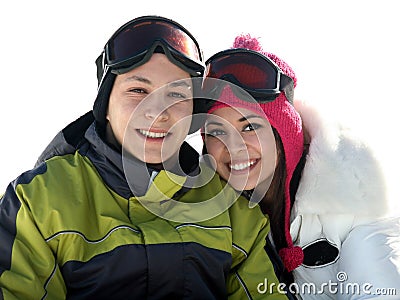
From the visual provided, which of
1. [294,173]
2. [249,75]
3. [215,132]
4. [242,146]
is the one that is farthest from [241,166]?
[249,75]

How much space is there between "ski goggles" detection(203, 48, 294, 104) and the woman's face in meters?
0.11

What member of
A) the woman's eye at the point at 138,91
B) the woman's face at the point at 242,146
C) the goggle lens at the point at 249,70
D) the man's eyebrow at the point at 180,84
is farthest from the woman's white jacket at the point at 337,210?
the woman's eye at the point at 138,91

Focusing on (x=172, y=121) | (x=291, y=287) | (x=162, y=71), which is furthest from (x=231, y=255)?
(x=162, y=71)

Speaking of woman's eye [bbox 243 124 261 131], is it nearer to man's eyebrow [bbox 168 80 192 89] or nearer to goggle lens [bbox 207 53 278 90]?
goggle lens [bbox 207 53 278 90]

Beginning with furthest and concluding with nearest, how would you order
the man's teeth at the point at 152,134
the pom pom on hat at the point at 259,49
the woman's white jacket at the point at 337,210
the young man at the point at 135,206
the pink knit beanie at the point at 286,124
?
the pom pom on hat at the point at 259,49 → the pink knit beanie at the point at 286,124 → the woman's white jacket at the point at 337,210 → the man's teeth at the point at 152,134 → the young man at the point at 135,206

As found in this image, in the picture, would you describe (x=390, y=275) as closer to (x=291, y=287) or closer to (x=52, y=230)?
(x=291, y=287)

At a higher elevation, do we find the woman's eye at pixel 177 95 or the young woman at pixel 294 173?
the woman's eye at pixel 177 95

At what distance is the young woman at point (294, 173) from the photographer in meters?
2.71

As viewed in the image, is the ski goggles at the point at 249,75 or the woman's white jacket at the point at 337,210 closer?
the woman's white jacket at the point at 337,210

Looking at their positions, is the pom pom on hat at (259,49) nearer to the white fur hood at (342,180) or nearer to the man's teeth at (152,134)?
the white fur hood at (342,180)

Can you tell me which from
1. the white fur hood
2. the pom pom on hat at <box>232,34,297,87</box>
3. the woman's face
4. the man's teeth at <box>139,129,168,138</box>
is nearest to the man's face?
the man's teeth at <box>139,129,168,138</box>

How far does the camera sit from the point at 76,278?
2293mm

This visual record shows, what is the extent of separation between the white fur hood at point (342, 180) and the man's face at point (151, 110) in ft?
2.21

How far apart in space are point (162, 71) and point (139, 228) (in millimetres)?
720
